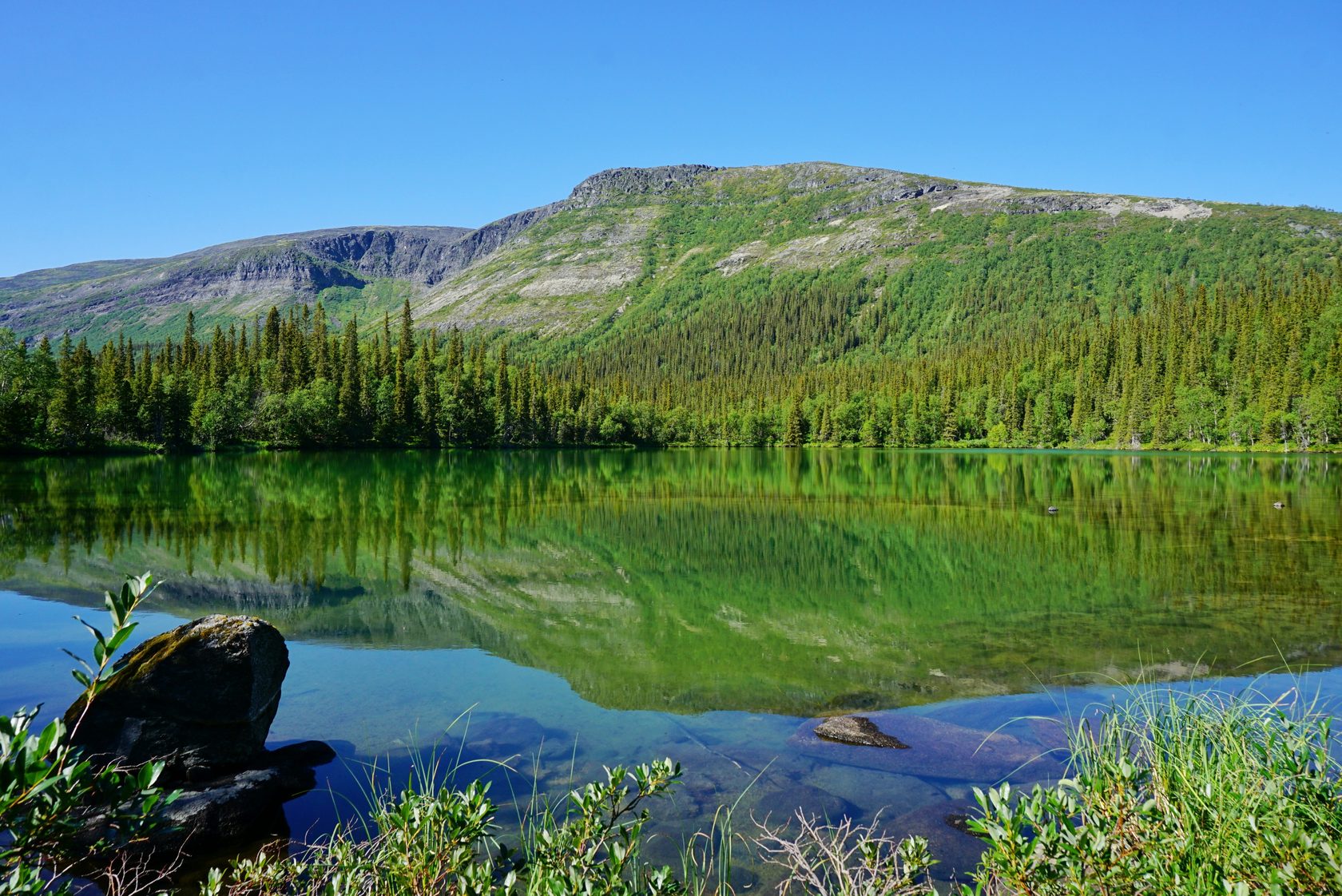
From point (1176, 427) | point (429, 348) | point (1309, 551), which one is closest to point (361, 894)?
point (1309, 551)

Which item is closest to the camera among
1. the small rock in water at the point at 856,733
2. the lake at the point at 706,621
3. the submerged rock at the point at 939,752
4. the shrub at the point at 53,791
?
the shrub at the point at 53,791

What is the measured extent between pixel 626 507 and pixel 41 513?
72.5ft

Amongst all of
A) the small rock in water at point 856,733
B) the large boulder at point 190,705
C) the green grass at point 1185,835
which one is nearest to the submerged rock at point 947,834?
the small rock in water at point 856,733

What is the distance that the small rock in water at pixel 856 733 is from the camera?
8.95 m

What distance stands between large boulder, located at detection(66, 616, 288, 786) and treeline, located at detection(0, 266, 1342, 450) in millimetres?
75157

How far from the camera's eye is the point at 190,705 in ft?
26.1

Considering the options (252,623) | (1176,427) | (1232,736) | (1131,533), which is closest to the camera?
(1232,736)

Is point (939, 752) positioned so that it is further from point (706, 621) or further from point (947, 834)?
point (706, 621)

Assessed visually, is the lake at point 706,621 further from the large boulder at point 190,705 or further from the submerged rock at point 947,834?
the large boulder at point 190,705

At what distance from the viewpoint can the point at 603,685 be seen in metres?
11.2

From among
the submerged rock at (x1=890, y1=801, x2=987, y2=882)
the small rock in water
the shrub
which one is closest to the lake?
the submerged rock at (x1=890, y1=801, x2=987, y2=882)

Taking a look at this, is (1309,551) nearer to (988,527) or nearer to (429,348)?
(988,527)

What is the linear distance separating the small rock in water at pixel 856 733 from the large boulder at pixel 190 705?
21.6 ft

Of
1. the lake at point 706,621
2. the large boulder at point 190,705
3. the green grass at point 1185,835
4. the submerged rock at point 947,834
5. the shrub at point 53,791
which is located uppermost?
the shrub at point 53,791
